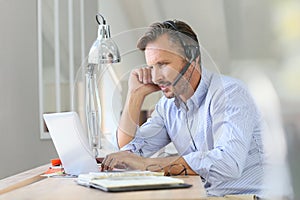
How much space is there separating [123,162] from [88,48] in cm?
174

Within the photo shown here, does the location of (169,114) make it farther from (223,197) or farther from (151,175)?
(151,175)

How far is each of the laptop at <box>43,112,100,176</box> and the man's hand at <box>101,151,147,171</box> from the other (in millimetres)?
A: 36

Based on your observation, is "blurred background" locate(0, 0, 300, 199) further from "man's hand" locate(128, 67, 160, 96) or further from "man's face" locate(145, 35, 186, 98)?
"man's face" locate(145, 35, 186, 98)

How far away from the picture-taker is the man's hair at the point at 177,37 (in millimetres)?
1797

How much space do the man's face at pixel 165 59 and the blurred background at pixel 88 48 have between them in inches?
50.9

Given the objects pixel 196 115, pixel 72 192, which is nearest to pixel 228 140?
pixel 196 115

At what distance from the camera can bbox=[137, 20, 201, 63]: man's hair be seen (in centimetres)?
180

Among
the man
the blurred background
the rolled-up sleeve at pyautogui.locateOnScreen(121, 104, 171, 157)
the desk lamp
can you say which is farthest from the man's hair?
the blurred background

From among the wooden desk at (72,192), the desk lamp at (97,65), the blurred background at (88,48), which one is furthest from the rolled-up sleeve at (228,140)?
the blurred background at (88,48)

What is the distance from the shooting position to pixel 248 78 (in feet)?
11.1

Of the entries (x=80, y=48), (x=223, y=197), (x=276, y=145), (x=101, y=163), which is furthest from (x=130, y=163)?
(x=80, y=48)

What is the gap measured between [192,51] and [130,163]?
0.41 m

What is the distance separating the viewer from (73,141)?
169 centimetres

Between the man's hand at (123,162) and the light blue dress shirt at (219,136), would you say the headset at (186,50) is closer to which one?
the light blue dress shirt at (219,136)
